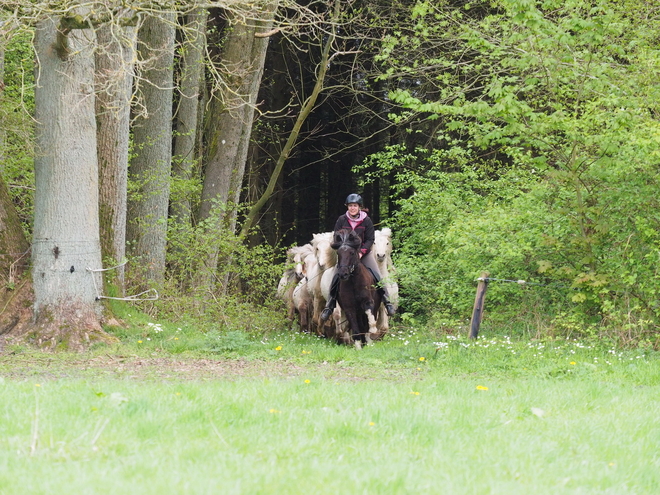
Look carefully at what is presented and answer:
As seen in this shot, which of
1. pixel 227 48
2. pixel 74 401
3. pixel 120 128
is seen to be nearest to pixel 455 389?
pixel 74 401

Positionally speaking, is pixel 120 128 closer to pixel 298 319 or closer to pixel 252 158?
pixel 298 319

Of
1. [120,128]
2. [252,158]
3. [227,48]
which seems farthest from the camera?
[252,158]

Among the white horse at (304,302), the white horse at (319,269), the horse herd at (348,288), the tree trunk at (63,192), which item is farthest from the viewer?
the white horse at (304,302)

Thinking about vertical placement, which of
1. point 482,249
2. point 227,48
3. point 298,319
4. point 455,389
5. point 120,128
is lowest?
point 298,319

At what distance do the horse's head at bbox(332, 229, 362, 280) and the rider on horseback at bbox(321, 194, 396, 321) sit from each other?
0.44 m

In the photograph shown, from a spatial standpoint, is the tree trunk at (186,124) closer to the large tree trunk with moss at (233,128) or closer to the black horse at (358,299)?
the large tree trunk with moss at (233,128)

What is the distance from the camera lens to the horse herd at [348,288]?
14.3 m

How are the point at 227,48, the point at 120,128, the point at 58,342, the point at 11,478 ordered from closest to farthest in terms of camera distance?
the point at 11,478
the point at 58,342
the point at 120,128
the point at 227,48

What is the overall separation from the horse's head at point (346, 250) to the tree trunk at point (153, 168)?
5.06 metres

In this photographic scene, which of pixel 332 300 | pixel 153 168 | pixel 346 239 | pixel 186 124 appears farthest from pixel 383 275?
pixel 186 124

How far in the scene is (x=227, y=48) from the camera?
2177 cm

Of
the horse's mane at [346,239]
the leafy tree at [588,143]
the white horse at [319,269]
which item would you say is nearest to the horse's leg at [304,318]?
the white horse at [319,269]

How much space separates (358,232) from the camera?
15016mm

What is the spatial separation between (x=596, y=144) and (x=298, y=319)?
8.84 meters
